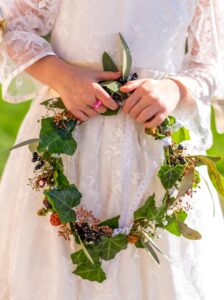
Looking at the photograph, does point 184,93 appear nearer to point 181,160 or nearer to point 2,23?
point 181,160

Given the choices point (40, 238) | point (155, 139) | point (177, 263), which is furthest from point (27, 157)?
point (177, 263)

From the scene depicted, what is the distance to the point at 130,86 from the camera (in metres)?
1.78

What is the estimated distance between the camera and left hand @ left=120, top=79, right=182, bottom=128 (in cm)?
178

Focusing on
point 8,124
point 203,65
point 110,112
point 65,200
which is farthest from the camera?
point 8,124

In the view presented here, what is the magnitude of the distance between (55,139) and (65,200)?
0.15m

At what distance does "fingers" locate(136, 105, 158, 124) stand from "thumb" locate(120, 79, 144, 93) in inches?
2.3


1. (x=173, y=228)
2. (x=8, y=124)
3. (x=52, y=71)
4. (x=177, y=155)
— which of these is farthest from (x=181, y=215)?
(x=8, y=124)

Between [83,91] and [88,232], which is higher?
[83,91]

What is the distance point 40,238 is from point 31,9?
58 cm

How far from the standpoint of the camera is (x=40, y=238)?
1.81 meters

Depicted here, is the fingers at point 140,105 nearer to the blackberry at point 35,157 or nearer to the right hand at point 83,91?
the right hand at point 83,91

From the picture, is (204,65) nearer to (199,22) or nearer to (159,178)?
(199,22)

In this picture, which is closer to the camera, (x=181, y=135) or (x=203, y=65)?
(x=181, y=135)

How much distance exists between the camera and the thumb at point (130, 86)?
177 cm
